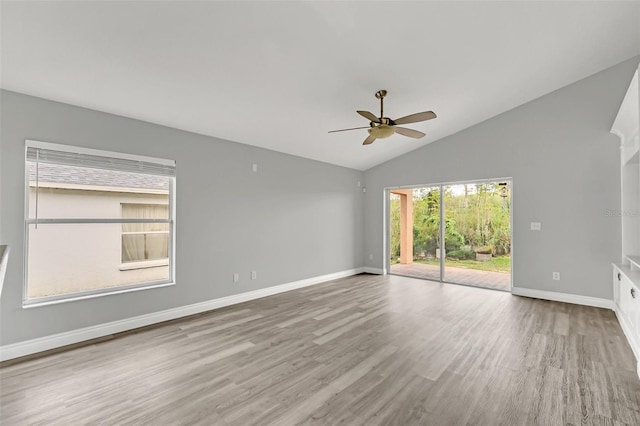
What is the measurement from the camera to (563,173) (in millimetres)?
4625

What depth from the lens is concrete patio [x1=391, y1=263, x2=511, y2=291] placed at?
5.44 m

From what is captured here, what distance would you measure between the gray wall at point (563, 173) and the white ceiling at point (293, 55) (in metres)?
0.42

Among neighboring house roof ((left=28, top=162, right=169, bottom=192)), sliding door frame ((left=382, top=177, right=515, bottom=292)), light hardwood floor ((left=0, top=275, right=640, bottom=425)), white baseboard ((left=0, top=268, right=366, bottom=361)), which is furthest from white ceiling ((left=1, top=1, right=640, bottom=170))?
light hardwood floor ((left=0, top=275, right=640, bottom=425))

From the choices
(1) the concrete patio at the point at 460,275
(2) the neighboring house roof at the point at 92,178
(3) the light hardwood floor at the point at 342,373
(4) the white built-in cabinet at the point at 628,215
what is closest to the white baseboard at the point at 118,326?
(3) the light hardwood floor at the point at 342,373

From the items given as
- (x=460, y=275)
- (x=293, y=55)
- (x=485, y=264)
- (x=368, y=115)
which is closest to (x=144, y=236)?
(x=293, y=55)

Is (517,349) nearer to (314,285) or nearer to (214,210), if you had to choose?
(314,285)

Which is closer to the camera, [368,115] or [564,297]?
[368,115]

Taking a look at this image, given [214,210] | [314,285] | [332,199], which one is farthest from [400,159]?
[214,210]

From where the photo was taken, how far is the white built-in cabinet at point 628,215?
3.15 metres

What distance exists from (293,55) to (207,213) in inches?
96.7

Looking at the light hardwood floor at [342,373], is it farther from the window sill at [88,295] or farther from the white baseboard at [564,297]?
the window sill at [88,295]

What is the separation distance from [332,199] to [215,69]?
12.7 feet

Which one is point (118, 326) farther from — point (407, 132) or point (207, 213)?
point (407, 132)

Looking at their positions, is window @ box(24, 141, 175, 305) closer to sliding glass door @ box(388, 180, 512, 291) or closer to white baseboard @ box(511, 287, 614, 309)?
sliding glass door @ box(388, 180, 512, 291)
